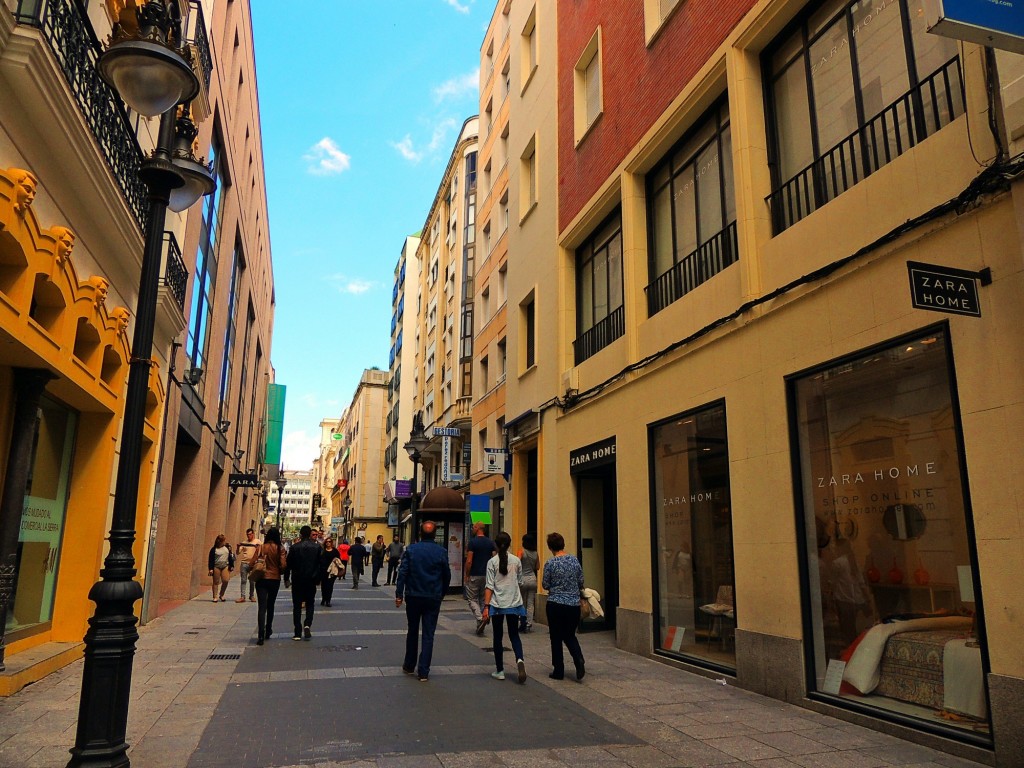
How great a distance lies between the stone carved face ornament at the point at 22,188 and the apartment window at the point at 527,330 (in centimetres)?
1289

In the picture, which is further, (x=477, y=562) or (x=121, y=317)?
(x=477, y=562)

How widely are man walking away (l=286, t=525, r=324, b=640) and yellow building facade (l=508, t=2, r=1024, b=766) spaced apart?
516 cm

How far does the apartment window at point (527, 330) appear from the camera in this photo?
18953 mm

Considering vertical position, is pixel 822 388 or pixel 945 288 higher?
pixel 945 288

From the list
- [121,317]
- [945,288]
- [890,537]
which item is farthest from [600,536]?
[945,288]

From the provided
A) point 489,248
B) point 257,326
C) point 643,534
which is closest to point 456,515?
point 489,248

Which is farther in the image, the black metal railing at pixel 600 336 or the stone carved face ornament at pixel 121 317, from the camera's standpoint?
the black metal railing at pixel 600 336

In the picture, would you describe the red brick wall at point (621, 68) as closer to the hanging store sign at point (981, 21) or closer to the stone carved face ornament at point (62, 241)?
the hanging store sign at point (981, 21)

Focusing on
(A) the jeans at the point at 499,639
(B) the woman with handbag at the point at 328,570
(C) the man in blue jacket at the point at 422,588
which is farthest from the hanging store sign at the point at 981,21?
(B) the woman with handbag at the point at 328,570

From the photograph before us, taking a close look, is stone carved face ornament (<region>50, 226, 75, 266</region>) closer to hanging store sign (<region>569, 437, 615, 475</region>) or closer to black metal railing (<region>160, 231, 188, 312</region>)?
black metal railing (<region>160, 231, 188, 312</region>)

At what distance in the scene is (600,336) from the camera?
48.5 ft

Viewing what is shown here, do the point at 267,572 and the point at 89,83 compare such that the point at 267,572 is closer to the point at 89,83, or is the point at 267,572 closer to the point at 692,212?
the point at 89,83

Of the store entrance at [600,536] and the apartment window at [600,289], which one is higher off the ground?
the apartment window at [600,289]

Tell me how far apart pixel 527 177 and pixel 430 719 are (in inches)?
655
